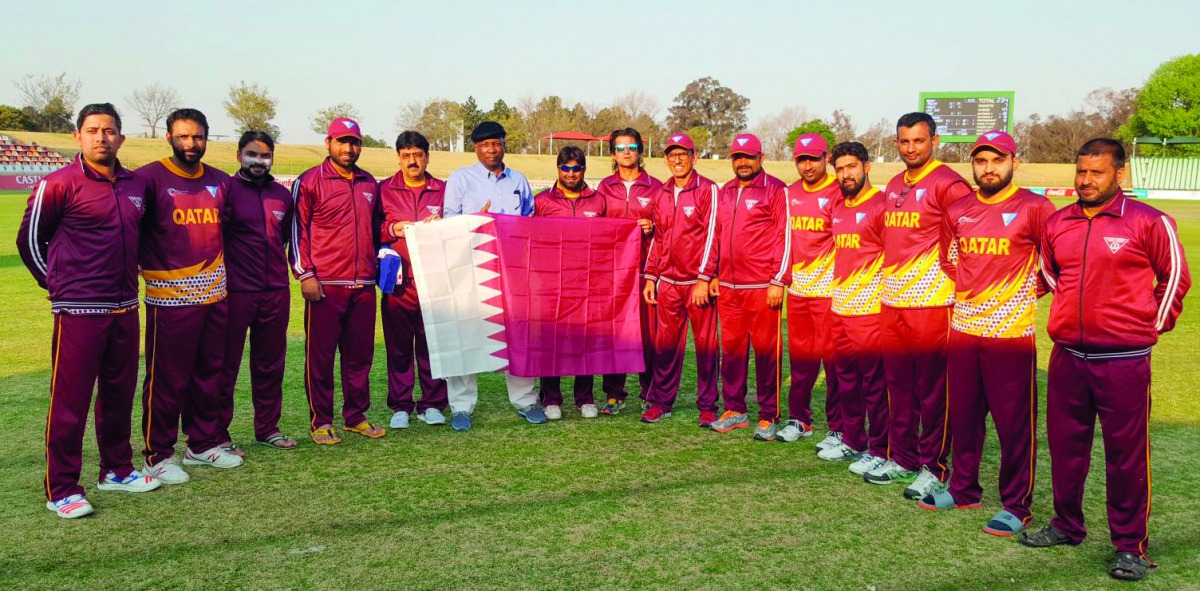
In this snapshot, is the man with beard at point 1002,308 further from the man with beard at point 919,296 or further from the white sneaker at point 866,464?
the white sneaker at point 866,464

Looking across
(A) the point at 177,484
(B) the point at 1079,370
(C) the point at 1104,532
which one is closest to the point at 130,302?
(A) the point at 177,484

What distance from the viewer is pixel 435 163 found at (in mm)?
54812

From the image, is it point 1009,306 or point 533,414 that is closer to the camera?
point 1009,306

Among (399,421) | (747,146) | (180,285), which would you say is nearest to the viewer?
(180,285)

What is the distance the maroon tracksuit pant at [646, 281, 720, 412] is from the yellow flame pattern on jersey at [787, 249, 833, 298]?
2.46 feet

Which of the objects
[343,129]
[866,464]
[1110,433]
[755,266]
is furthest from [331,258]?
[1110,433]

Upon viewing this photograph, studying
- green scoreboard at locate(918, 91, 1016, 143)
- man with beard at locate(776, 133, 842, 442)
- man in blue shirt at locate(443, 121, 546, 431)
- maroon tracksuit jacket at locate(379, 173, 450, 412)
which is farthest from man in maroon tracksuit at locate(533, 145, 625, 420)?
green scoreboard at locate(918, 91, 1016, 143)

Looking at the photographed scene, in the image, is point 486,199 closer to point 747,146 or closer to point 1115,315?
point 747,146

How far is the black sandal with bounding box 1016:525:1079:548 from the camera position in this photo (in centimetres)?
391

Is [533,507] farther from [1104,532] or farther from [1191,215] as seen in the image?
[1191,215]

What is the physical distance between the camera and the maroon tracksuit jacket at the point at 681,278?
19.4ft

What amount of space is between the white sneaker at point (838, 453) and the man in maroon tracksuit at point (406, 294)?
2.61 metres

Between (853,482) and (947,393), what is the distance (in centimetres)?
76

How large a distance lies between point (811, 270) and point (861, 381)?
0.78 metres
